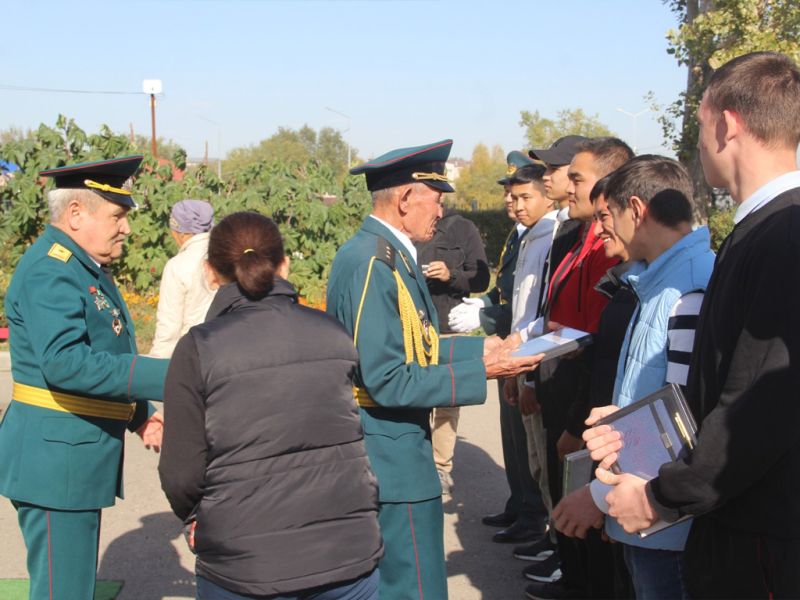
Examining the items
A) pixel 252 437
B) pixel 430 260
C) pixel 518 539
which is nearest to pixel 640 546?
pixel 252 437

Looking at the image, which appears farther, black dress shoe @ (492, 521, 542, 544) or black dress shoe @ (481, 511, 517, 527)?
black dress shoe @ (481, 511, 517, 527)

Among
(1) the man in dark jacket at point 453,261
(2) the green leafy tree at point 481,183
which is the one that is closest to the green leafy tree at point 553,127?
(2) the green leafy tree at point 481,183

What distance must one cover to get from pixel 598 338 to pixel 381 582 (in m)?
1.23

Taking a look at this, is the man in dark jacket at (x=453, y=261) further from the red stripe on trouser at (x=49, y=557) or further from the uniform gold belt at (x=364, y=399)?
the red stripe on trouser at (x=49, y=557)

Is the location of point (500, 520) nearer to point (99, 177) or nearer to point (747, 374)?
point (99, 177)

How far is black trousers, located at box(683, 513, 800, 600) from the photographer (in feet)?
6.20

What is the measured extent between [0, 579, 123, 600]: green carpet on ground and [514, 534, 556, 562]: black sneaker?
218 centimetres

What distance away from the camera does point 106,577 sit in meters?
4.69

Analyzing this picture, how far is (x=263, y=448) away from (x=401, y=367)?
0.80m

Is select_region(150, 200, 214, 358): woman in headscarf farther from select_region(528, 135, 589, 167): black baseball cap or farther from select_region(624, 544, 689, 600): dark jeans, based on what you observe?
select_region(624, 544, 689, 600): dark jeans

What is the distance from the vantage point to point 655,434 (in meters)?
2.09

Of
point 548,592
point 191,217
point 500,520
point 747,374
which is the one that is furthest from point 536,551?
point 747,374

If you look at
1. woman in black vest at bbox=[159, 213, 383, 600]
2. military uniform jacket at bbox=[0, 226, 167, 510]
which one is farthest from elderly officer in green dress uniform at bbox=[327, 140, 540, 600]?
military uniform jacket at bbox=[0, 226, 167, 510]

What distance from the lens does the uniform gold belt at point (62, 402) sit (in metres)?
3.20
